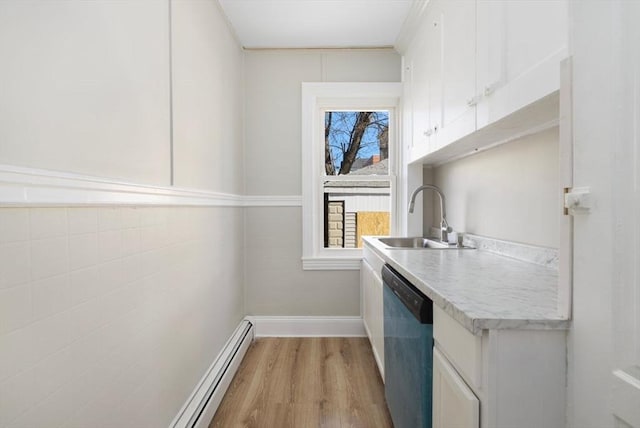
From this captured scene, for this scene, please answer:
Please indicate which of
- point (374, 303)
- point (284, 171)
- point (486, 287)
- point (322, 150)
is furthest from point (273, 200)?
point (486, 287)

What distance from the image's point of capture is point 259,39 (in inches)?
105

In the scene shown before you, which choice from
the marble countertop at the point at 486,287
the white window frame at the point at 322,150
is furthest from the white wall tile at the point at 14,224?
the white window frame at the point at 322,150

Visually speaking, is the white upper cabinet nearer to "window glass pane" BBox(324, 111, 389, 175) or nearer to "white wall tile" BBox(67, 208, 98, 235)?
"window glass pane" BBox(324, 111, 389, 175)

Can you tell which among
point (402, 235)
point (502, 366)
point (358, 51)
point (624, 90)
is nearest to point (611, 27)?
point (624, 90)

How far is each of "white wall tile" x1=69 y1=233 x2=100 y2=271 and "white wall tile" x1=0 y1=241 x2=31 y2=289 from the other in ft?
0.40

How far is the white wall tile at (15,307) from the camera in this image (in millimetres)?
682

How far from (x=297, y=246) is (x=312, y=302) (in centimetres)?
52

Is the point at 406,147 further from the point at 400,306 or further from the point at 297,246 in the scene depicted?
the point at 400,306

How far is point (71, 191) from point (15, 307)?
0.30 metres

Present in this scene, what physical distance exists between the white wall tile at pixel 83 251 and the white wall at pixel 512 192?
1.58 metres

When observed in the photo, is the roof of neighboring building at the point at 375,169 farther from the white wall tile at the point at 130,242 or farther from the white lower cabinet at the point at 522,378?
the white lower cabinet at the point at 522,378

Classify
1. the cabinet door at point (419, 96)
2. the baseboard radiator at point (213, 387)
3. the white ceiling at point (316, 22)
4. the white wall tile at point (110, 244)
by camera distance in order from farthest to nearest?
the white ceiling at point (316, 22) < the cabinet door at point (419, 96) < the baseboard radiator at point (213, 387) < the white wall tile at point (110, 244)

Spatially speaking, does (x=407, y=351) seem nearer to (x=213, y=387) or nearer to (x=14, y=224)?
(x=213, y=387)

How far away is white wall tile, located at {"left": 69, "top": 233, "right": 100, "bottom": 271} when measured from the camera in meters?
0.87
